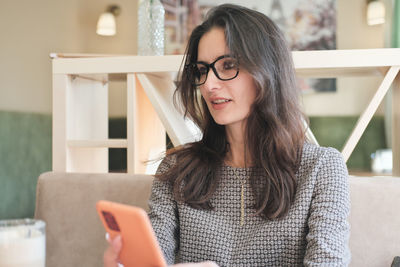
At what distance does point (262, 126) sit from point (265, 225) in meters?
0.28

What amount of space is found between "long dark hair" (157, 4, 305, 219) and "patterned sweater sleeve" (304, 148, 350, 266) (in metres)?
0.08

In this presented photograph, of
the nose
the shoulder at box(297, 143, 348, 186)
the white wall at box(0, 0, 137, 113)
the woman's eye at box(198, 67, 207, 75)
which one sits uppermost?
the white wall at box(0, 0, 137, 113)

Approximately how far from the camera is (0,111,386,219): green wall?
134 inches

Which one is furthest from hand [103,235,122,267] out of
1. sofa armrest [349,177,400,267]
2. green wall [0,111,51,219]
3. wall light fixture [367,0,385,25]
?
wall light fixture [367,0,385,25]

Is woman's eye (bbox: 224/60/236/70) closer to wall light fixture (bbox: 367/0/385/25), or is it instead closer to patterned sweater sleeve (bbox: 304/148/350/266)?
patterned sweater sleeve (bbox: 304/148/350/266)

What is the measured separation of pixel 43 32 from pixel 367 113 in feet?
10.7

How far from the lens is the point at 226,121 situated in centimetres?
116

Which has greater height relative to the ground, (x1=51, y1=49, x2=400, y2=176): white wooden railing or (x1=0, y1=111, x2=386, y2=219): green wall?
(x1=51, y1=49, x2=400, y2=176): white wooden railing

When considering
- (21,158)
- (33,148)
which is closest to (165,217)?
(21,158)

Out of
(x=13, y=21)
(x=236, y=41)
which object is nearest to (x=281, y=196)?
(x=236, y=41)

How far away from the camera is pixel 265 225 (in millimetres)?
1100

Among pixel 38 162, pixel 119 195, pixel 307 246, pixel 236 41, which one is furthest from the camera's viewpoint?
pixel 38 162

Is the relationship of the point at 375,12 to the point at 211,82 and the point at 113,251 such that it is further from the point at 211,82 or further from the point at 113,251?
the point at 113,251

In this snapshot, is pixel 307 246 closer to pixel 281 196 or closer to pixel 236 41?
pixel 281 196
